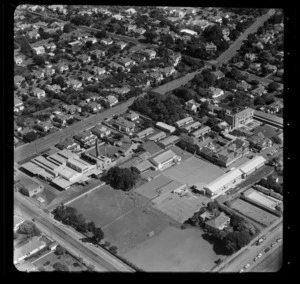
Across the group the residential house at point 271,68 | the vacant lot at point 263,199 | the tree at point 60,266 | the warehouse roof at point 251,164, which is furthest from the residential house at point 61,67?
the tree at point 60,266

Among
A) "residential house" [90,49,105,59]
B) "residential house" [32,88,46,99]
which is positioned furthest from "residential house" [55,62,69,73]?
"residential house" [32,88,46,99]

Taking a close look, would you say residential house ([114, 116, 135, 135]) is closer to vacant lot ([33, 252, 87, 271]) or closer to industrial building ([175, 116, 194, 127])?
industrial building ([175, 116, 194, 127])

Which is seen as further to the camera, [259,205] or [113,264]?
[259,205]

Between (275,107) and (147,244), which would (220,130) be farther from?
(147,244)

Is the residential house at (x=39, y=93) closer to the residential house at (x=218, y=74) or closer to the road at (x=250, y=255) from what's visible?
the residential house at (x=218, y=74)

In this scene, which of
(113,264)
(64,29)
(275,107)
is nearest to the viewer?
(113,264)
